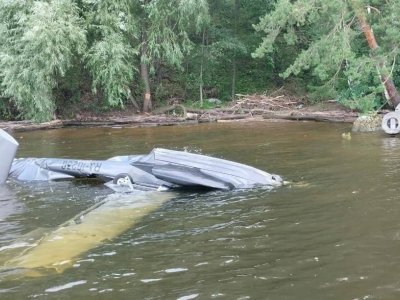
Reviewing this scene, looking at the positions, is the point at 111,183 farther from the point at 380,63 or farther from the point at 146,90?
the point at 146,90

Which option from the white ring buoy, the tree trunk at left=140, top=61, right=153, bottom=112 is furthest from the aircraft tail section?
the tree trunk at left=140, top=61, right=153, bottom=112

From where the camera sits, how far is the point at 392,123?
1575 cm

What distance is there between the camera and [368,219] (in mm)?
6914

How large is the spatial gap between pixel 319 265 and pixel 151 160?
203 inches

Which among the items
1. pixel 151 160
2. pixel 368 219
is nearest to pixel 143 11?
pixel 151 160

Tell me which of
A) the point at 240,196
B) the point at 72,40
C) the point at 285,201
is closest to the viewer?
the point at 285,201

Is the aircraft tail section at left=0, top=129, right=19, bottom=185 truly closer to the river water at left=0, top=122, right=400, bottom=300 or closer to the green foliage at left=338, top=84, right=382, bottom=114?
the river water at left=0, top=122, right=400, bottom=300

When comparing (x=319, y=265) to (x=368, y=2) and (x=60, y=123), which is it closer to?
(x=368, y=2)

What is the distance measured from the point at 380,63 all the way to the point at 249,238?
14.2 meters

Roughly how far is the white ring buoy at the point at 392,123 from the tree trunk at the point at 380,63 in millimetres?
3013

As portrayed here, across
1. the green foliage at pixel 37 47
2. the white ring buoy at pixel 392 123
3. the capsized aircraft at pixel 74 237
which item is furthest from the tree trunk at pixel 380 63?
the capsized aircraft at pixel 74 237

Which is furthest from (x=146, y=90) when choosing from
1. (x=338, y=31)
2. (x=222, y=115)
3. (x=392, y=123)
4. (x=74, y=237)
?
(x=74, y=237)

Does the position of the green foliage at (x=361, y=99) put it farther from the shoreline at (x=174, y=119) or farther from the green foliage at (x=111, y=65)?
the green foliage at (x=111, y=65)

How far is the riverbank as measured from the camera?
21.7m
